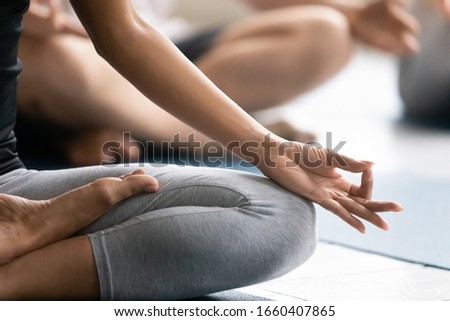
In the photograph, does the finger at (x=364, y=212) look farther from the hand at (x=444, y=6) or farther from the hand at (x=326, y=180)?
the hand at (x=444, y=6)

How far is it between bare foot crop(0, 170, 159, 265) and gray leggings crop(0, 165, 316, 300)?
18 millimetres

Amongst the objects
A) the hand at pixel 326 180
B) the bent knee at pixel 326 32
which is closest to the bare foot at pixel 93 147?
the bent knee at pixel 326 32

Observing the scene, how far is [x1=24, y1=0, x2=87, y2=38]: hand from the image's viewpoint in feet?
6.49

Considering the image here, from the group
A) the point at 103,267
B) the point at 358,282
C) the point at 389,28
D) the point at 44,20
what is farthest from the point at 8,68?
the point at 389,28

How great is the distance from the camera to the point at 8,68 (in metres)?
1.03

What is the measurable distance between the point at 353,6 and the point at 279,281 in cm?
122

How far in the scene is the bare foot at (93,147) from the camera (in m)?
1.98

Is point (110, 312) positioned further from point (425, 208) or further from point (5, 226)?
point (425, 208)

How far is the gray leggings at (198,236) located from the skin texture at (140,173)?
0.06 feet

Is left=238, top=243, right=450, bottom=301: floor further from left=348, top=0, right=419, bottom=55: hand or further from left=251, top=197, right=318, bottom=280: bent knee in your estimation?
left=348, top=0, right=419, bottom=55: hand

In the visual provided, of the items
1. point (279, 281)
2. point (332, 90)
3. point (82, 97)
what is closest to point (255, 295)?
point (279, 281)

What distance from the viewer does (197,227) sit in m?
0.90

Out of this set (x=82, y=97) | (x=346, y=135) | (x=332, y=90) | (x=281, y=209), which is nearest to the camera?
(x=281, y=209)

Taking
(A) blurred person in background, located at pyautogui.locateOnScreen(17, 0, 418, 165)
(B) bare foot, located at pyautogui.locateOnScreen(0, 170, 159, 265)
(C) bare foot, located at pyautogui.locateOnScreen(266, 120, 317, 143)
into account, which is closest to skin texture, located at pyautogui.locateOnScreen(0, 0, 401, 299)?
(B) bare foot, located at pyautogui.locateOnScreen(0, 170, 159, 265)
